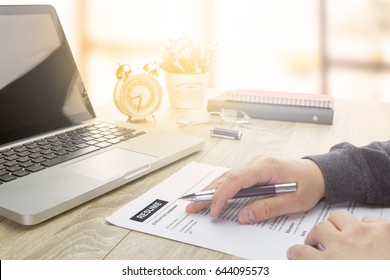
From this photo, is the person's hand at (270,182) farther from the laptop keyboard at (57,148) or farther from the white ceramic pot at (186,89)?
A: the white ceramic pot at (186,89)

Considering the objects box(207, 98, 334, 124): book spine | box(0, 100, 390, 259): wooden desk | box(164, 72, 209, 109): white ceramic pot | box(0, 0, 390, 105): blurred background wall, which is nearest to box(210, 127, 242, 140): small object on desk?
box(0, 100, 390, 259): wooden desk

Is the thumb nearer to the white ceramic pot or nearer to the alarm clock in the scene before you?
the alarm clock

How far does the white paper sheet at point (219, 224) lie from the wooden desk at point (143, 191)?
0.02m

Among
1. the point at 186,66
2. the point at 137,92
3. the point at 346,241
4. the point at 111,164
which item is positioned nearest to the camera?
the point at 346,241

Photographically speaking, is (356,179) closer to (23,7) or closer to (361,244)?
(361,244)

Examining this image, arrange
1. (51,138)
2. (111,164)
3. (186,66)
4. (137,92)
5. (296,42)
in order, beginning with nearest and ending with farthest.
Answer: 1. (111,164)
2. (51,138)
3. (137,92)
4. (186,66)
5. (296,42)

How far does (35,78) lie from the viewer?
3.43 ft

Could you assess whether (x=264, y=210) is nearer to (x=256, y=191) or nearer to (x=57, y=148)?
(x=256, y=191)

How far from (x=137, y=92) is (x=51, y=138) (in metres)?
0.34

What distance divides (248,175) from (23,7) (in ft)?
2.16

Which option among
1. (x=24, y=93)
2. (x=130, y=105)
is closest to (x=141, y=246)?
(x=24, y=93)

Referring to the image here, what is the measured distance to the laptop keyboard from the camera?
82cm

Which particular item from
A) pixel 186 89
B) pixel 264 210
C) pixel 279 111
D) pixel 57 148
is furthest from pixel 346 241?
pixel 186 89

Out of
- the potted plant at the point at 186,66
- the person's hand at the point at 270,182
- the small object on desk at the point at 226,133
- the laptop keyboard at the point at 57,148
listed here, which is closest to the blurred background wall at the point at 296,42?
the potted plant at the point at 186,66
